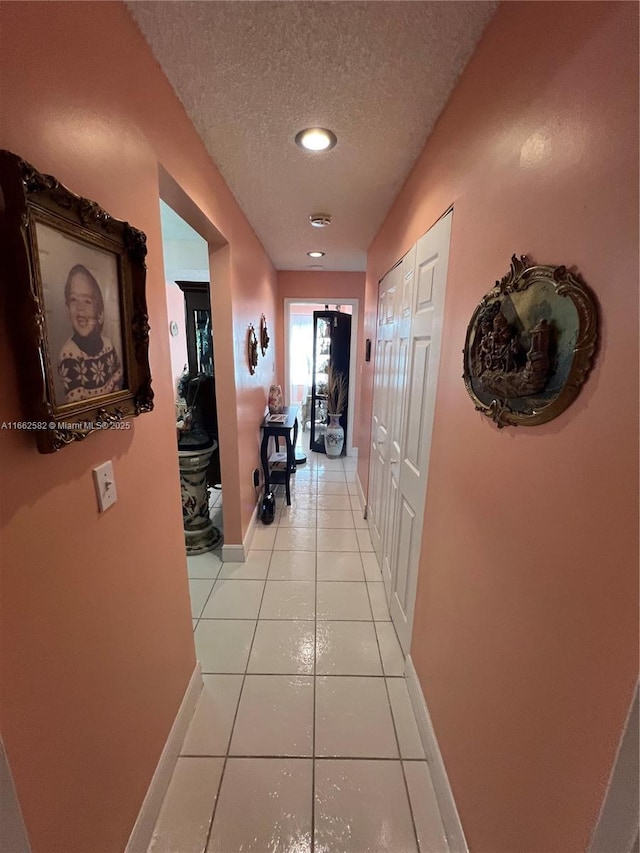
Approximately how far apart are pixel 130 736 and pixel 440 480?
1.30 m

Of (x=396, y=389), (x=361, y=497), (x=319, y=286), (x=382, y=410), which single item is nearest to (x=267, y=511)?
(x=361, y=497)

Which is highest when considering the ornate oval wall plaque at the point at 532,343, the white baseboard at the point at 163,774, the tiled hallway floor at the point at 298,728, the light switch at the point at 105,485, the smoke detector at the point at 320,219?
the smoke detector at the point at 320,219

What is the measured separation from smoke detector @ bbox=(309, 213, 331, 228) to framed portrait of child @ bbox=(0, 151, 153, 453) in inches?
69.9

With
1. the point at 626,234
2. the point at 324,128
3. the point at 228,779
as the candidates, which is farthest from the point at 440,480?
the point at 324,128

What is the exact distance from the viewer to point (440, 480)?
1.26 m

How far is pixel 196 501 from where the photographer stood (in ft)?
8.39

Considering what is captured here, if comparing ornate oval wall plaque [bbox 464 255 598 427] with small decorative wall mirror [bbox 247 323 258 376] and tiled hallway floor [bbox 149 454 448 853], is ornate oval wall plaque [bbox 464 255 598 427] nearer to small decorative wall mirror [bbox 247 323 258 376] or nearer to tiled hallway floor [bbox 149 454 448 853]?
tiled hallway floor [bbox 149 454 448 853]

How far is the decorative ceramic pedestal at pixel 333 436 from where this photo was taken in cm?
482

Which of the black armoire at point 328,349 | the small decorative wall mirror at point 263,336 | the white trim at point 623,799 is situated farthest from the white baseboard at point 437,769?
the black armoire at point 328,349

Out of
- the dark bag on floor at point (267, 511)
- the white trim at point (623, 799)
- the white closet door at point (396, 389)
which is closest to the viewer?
the white trim at point (623, 799)

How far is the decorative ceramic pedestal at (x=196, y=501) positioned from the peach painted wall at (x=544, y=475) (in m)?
1.90

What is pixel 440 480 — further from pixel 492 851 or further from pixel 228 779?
pixel 228 779

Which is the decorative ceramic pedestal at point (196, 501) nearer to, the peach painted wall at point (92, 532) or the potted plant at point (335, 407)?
the peach painted wall at point (92, 532)

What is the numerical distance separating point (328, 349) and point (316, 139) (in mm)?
3315
